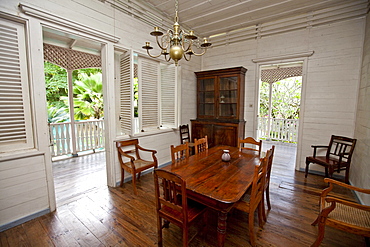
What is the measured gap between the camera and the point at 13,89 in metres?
2.04

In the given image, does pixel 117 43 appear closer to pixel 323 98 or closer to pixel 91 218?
pixel 91 218

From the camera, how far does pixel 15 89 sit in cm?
205

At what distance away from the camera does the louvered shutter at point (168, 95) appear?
406cm

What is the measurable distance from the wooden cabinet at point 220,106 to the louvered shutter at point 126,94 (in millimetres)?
2043

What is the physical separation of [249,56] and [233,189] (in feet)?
12.2

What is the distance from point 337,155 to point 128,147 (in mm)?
3859

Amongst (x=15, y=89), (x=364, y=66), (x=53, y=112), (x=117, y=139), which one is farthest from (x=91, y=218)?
(x=364, y=66)

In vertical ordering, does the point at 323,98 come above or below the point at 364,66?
below

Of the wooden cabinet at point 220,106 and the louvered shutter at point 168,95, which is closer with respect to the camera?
the louvered shutter at point 168,95

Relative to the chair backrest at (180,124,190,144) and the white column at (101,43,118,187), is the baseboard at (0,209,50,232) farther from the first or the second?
the chair backrest at (180,124,190,144)

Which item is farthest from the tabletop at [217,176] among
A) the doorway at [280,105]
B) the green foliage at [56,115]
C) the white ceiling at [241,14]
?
the green foliage at [56,115]

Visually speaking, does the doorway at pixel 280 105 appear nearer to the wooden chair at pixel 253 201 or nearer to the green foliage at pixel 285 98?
the green foliage at pixel 285 98

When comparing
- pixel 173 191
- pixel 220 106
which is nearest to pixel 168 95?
pixel 220 106

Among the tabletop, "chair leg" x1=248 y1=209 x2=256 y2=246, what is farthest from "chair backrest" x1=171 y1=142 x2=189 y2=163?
"chair leg" x1=248 y1=209 x2=256 y2=246
